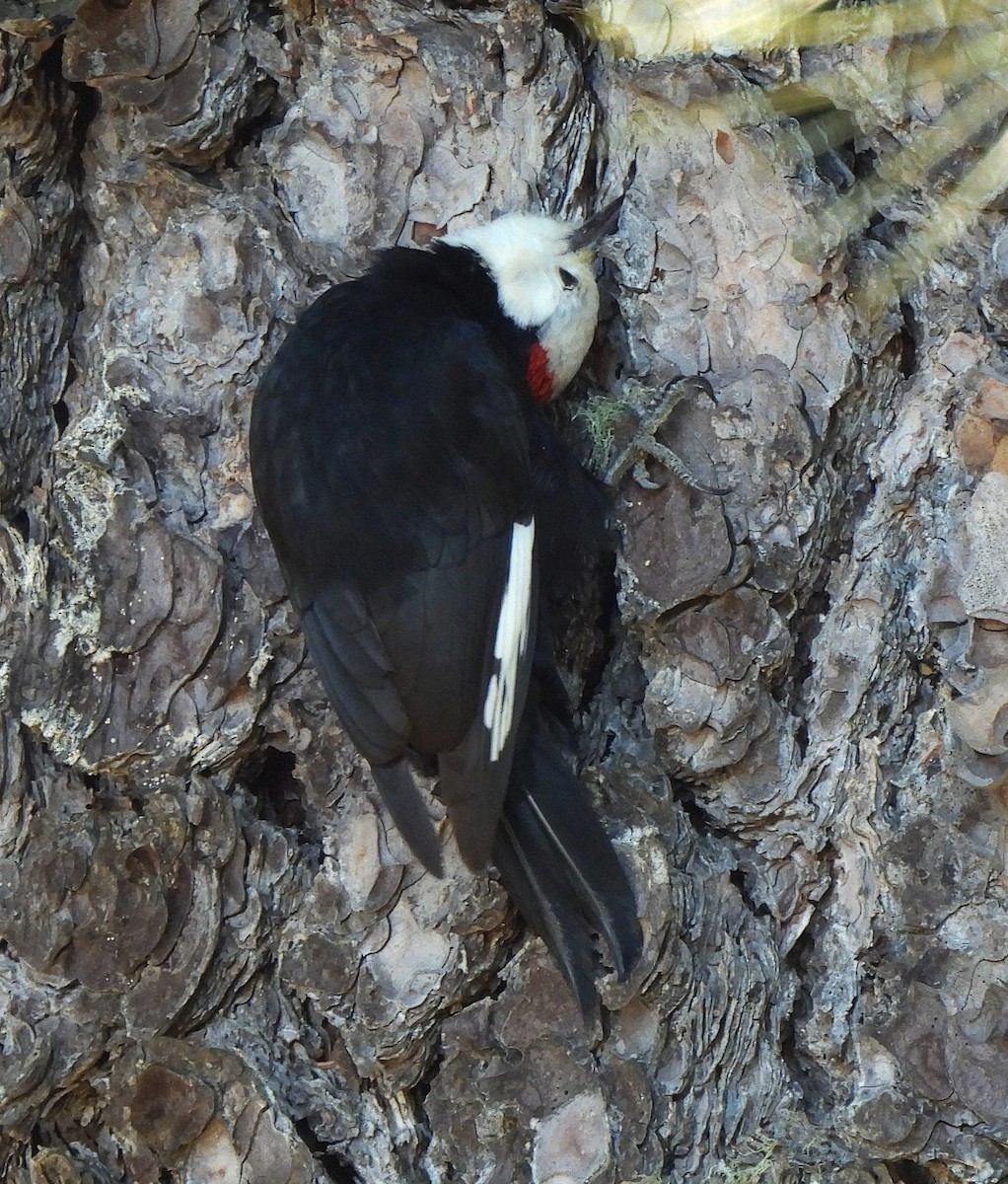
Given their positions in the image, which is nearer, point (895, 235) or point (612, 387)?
point (895, 235)

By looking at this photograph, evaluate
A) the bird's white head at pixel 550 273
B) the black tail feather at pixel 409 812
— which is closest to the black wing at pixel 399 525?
the black tail feather at pixel 409 812

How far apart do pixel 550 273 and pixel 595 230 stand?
8 centimetres

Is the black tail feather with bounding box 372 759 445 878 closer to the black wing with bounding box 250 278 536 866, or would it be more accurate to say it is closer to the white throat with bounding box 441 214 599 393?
the black wing with bounding box 250 278 536 866

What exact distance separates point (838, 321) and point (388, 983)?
34.7 inches

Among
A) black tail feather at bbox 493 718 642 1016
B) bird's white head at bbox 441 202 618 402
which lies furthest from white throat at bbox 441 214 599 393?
black tail feather at bbox 493 718 642 1016

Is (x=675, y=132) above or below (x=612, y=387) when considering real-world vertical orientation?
above

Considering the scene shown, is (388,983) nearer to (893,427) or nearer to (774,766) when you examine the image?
(774,766)

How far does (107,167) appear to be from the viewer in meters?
1.61

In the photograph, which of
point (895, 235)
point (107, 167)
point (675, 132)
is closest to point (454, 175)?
point (675, 132)

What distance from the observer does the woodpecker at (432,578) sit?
1.42 meters

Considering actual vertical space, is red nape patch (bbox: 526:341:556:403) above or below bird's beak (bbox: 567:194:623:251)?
below

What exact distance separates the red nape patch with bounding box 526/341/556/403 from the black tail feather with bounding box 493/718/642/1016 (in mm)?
395

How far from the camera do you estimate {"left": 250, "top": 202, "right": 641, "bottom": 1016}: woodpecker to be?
1.42 m

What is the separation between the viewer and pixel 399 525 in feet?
4.79
